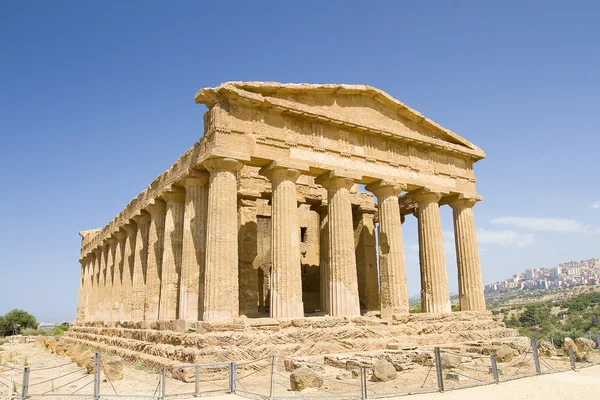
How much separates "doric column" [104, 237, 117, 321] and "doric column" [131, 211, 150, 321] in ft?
15.9

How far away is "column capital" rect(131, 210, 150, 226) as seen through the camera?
72.0ft

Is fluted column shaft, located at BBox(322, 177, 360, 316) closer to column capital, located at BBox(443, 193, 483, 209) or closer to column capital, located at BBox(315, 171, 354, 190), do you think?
column capital, located at BBox(315, 171, 354, 190)

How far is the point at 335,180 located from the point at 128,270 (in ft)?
40.2

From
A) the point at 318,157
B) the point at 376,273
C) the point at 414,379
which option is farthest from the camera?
the point at 376,273

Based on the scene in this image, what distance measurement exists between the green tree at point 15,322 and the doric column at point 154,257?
160 feet

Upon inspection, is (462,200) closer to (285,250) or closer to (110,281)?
(285,250)

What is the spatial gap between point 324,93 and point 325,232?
18.4 ft

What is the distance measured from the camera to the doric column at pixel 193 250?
15766 mm

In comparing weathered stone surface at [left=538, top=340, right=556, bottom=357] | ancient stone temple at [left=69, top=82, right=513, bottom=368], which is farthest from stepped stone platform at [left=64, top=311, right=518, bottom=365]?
weathered stone surface at [left=538, top=340, right=556, bottom=357]

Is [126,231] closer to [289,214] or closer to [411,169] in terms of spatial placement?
[289,214]

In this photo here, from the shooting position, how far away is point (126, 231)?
24891 millimetres

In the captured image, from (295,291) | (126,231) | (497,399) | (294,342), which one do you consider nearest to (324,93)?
(295,291)

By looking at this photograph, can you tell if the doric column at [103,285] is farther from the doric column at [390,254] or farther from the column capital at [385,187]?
the column capital at [385,187]

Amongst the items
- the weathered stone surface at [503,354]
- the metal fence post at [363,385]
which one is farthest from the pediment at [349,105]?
the metal fence post at [363,385]
